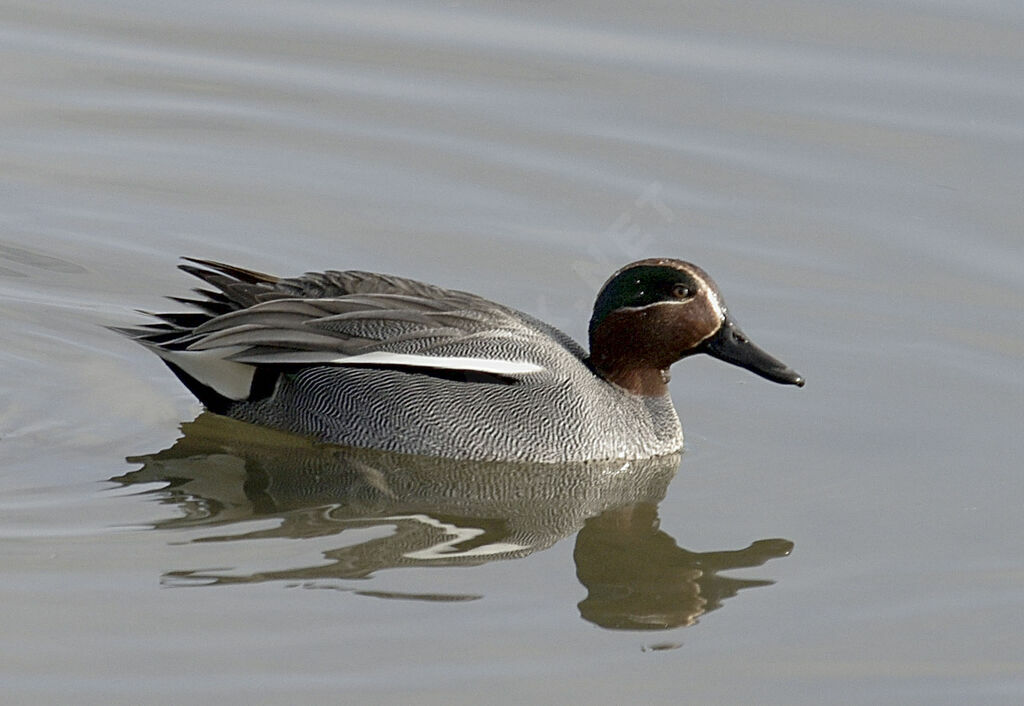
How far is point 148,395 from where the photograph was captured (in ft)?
32.2

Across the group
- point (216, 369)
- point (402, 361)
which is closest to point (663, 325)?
point (402, 361)

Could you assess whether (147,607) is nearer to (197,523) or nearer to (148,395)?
(197,523)

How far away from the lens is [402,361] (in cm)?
918

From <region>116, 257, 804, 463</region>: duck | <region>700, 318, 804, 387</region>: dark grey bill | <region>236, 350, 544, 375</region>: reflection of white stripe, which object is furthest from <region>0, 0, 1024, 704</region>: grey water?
<region>236, 350, 544, 375</region>: reflection of white stripe

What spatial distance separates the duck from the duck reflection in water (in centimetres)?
12

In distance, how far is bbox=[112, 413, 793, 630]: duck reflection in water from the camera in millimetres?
7930

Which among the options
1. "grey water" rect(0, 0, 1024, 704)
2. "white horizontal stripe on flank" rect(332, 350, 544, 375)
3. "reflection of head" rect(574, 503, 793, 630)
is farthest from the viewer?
"white horizontal stripe on flank" rect(332, 350, 544, 375)

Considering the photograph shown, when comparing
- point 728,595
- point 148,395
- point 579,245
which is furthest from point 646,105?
point 728,595

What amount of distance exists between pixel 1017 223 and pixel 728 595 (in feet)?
14.9

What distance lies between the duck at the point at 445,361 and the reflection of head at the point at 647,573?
28.0 inches

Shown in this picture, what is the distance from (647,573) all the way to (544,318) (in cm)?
272

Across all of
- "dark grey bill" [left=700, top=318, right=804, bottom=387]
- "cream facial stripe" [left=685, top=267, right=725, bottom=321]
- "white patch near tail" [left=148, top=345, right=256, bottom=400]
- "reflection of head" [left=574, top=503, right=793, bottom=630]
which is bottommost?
"reflection of head" [left=574, top=503, right=793, bottom=630]

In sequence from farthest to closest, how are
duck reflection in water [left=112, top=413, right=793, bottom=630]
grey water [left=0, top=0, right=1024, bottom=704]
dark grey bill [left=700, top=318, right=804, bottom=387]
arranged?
dark grey bill [left=700, top=318, right=804, bottom=387] → duck reflection in water [left=112, top=413, right=793, bottom=630] → grey water [left=0, top=0, right=1024, bottom=704]

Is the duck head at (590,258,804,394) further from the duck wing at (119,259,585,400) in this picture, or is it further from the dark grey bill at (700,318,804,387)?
the duck wing at (119,259,585,400)
